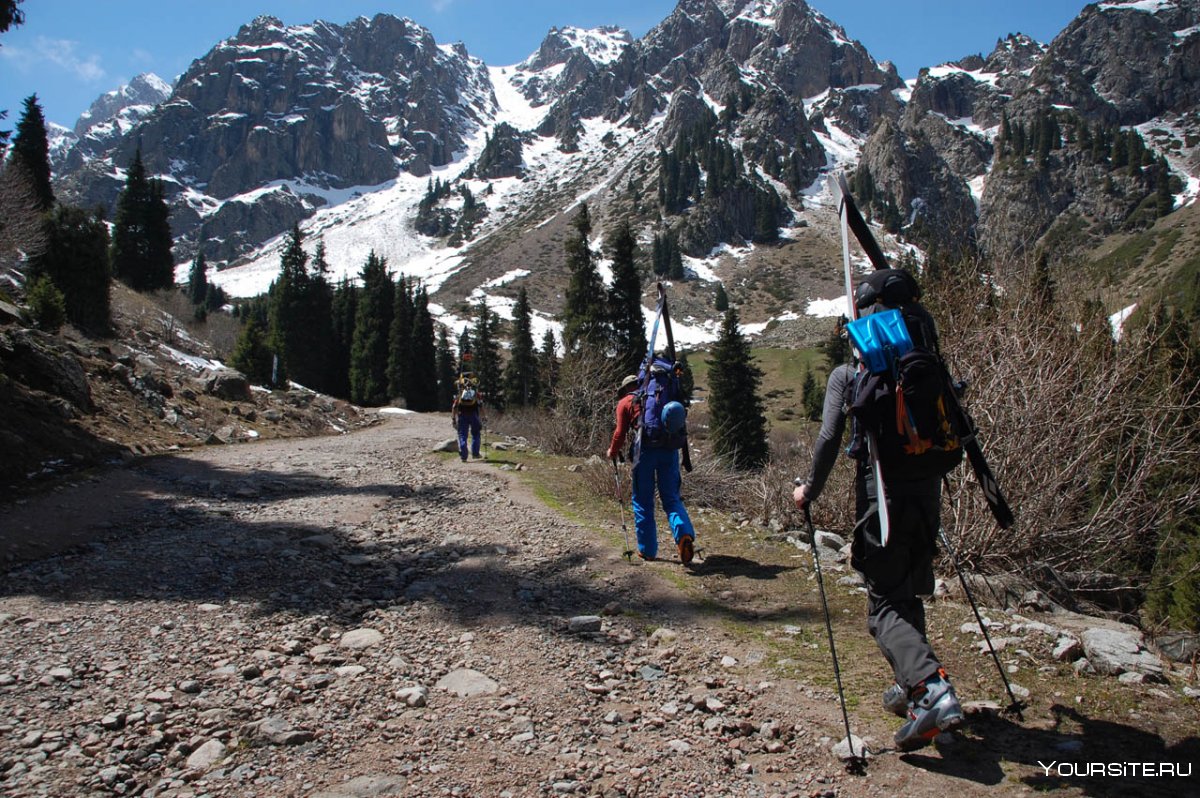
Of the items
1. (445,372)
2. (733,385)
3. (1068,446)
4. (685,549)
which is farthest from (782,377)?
(685,549)

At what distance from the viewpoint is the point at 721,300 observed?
459 feet

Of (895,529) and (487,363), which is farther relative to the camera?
(487,363)

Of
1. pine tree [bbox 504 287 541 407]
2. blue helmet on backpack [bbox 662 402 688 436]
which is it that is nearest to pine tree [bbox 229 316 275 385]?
pine tree [bbox 504 287 541 407]

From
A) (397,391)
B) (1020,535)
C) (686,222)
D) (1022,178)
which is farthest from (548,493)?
(1022,178)

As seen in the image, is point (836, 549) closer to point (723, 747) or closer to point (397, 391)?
point (723, 747)

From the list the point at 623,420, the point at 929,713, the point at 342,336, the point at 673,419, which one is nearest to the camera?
the point at 929,713

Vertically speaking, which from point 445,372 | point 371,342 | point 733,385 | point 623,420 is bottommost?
point 623,420

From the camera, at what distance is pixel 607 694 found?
4121 millimetres

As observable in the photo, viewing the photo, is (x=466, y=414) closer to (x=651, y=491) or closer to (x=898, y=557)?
(x=651, y=491)

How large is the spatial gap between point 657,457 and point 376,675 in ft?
11.6

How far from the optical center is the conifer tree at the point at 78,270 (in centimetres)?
2534

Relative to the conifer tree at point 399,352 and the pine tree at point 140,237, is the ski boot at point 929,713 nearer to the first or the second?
the conifer tree at point 399,352

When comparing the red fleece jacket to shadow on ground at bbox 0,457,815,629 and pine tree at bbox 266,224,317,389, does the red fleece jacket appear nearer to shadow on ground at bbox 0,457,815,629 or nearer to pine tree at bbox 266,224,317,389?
shadow on ground at bbox 0,457,815,629

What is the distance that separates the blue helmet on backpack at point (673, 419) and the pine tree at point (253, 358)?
3198cm
